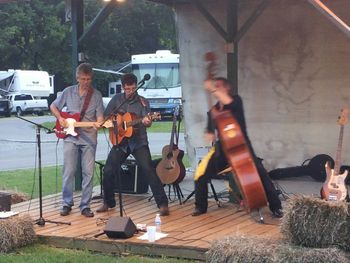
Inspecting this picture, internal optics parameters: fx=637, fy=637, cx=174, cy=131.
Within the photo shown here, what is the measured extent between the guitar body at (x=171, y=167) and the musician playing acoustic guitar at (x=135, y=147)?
0.73 metres

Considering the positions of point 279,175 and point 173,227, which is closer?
point 173,227

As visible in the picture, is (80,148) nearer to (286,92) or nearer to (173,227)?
(173,227)

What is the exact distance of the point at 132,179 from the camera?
819cm

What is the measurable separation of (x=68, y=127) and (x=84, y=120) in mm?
189

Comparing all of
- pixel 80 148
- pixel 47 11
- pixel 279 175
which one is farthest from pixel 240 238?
pixel 47 11

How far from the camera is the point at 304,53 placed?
923 cm

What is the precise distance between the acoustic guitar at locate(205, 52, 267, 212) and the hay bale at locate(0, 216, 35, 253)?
6.51ft

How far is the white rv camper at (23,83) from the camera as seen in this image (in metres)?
35.8

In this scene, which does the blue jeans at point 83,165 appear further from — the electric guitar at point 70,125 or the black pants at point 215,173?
the black pants at point 215,173

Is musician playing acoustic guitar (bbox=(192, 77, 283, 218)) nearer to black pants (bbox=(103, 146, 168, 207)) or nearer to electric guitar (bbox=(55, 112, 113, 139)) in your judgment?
black pants (bbox=(103, 146, 168, 207))

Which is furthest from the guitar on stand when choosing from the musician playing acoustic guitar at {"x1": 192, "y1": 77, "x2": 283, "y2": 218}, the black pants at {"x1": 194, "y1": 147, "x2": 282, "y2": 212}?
the black pants at {"x1": 194, "y1": 147, "x2": 282, "y2": 212}

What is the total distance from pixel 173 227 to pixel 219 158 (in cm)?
82

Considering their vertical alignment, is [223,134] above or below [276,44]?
below

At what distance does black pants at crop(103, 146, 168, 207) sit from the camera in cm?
688
